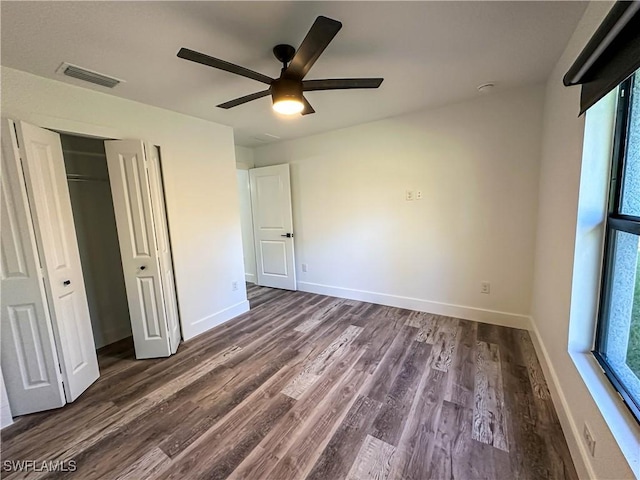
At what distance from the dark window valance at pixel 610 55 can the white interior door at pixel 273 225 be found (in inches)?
134

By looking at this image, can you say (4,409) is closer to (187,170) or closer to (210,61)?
(187,170)

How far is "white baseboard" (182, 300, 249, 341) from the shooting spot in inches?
118

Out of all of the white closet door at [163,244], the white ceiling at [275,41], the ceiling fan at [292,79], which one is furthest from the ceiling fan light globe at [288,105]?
the white closet door at [163,244]

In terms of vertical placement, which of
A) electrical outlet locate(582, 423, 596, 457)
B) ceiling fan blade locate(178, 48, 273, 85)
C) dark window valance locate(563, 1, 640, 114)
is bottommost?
electrical outlet locate(582, 423, 596, 457)

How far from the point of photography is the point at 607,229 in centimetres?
148

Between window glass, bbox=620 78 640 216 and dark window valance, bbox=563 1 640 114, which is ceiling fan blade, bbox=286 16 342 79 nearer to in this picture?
dark window valance, bbox=563 1 640 114

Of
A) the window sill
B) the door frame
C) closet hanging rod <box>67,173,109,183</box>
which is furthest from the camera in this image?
closet hanging rod <box>67,173,109,183</box>

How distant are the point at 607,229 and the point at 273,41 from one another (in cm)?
228

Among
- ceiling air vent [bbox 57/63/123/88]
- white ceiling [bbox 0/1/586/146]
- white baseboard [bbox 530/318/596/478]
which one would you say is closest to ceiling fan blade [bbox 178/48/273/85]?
white ceiling [bbox 0/1/586/146]

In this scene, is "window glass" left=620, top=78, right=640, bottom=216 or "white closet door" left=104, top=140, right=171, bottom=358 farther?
"white closet door" left=104, top=140, right=171, bottom=358

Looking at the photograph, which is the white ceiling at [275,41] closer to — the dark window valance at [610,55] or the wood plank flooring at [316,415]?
the dark window valance at [610,55]

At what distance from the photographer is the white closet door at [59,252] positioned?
188 centimetres

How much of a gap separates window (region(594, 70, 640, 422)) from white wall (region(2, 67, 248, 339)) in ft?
11.2

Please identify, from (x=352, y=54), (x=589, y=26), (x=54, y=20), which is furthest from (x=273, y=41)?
(x=589, y=26)
